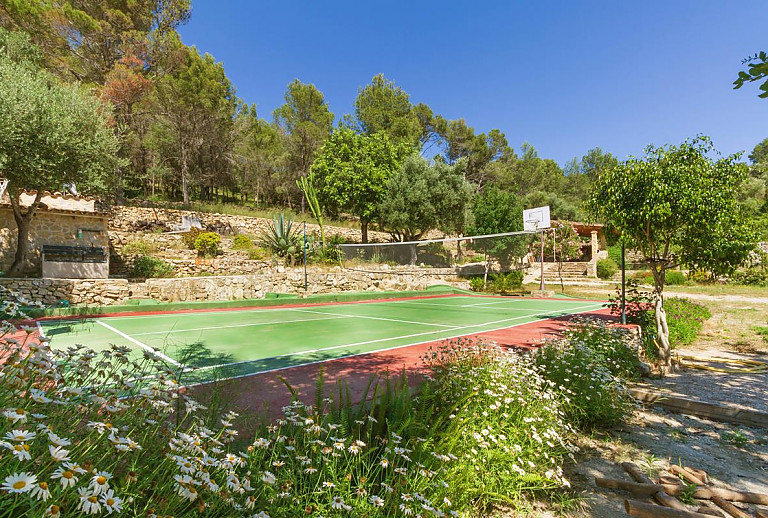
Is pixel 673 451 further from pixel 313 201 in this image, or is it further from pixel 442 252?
pixel 313 201

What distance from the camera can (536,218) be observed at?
21.9 meters

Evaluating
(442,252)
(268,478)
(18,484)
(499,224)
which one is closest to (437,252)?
(442,252)

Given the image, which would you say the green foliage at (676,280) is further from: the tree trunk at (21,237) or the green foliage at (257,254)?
the tree trunk at (21,237)

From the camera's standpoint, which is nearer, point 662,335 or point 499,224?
point 662,335

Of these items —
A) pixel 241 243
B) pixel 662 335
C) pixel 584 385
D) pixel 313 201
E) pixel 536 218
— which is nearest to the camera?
pixel 584 385

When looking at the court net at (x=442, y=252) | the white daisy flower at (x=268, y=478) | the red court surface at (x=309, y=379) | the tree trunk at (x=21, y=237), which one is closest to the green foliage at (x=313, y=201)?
the court net at (x=442, y=252)

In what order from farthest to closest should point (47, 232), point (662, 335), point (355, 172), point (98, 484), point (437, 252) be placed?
point (355, 172), point (437, 252), point (47, 232), point (662, 335), point (98, 484)

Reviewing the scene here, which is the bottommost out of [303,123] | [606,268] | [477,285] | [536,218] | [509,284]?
[477,285]

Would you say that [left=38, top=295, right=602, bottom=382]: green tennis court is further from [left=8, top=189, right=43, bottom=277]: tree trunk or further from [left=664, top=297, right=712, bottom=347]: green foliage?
[left=8, top=189, right=43, bottom=277]: tree trunk

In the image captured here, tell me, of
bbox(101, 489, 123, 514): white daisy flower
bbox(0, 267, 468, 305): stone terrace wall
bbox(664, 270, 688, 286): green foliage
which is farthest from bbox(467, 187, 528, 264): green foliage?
bbox(101, 489, 123, 514): white daisy flower

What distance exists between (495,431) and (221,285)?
13.5 metres

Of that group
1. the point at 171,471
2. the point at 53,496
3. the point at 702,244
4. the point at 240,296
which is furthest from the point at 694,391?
the point at 240,296

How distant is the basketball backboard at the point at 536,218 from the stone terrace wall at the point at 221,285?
20.9 ft

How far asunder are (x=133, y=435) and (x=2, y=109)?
1485cm
